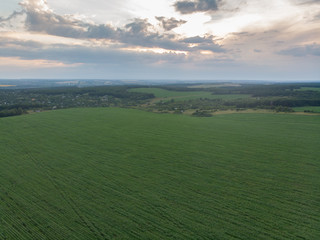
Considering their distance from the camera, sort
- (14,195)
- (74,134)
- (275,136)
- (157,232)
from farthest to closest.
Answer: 1. (74,134)
2. (275,136)
3. (14,195)
4. (157,232)

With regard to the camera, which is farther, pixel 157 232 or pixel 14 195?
pixel 14 195

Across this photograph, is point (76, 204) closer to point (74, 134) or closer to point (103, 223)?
point (103, 223)

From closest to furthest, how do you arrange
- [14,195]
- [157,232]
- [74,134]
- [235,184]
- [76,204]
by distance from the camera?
[157,232]
[76,204]
[14,195]
[235,184]
[74,134]

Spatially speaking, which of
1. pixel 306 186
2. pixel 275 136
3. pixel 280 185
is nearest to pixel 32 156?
pixel 280 185

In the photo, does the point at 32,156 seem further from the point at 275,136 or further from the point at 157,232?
the point at 275,136

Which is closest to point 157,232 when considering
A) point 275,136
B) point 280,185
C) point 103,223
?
point 103,223

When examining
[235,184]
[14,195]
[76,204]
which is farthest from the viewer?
[235,184]
